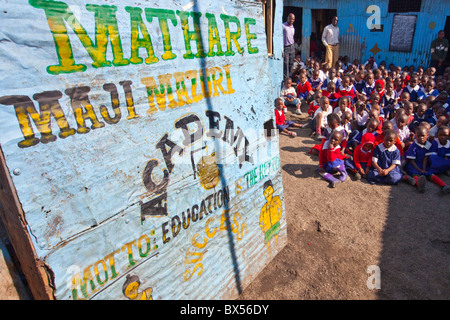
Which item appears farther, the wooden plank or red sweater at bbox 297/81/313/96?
red sweater at bbox 297/81/313/96

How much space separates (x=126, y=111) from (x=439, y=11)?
40.4ft

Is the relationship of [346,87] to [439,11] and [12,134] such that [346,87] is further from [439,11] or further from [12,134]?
[12,134]

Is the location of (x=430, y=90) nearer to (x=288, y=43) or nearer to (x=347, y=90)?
(x=347, y=90)

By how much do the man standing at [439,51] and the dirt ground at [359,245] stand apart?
24.3 feet

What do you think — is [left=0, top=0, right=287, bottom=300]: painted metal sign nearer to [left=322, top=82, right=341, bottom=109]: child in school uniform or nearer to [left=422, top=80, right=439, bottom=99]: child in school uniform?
[left=322, top=82, right=341, bottom=109]: child in school uniform

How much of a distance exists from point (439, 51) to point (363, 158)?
768 centimetres

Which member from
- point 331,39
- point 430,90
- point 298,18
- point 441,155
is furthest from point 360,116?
point 298,18

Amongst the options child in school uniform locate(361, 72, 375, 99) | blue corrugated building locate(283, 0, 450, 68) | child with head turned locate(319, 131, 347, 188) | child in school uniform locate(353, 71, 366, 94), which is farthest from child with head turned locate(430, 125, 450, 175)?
blue corrugated building locate(283, 0, 450, 68)

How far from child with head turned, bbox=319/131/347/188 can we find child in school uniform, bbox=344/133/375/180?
0.26 metres

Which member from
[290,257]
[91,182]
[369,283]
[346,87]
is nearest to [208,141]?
[91,182]

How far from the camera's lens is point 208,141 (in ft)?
7.72

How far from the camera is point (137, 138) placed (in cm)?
188

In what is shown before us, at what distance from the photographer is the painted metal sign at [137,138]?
148cm

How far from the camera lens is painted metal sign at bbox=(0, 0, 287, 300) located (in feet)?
4.84
